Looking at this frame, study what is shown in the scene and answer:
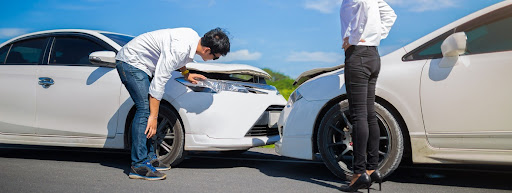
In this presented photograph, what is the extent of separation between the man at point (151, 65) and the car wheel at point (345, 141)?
3.95ft

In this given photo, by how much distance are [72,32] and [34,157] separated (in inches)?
66.4

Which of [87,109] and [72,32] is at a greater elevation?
[72,32]

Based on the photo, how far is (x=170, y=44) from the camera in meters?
4.63

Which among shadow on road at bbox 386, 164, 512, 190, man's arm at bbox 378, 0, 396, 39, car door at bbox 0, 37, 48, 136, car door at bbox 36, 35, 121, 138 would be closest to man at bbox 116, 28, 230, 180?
car door at bbox 36, 35, 121, 138

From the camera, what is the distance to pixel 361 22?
376 centimetres

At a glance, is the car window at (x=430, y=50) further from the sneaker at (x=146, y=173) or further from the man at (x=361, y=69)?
the sneaker at (x=146, y=173)

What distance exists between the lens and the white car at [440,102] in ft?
12.7

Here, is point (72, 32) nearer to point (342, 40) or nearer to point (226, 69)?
point (226, 69)

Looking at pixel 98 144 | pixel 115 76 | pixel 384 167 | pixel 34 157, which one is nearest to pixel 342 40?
pixel 384 167

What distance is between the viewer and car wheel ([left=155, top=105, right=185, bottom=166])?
5172mm

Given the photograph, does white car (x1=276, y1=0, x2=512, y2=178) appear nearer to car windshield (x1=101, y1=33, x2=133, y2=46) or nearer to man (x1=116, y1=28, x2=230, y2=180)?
man (x1=116, y1=28, x2=230, y2=180)

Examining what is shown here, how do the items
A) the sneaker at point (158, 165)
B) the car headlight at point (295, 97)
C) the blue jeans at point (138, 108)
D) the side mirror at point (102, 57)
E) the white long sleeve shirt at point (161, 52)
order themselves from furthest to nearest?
the side mirror at point (102, 57)
the sneaker at point (158, 165)
the car headlight at point (295, 97)
the blue jeans at point (138, 108)
the white long sleeve shirt at point (161, 52)

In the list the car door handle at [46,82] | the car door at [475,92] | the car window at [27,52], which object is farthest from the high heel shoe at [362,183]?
the car window at [27,52]

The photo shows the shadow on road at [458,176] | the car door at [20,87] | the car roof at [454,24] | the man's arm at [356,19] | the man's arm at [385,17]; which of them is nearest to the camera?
the man's arm at [356,19]
